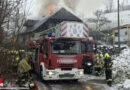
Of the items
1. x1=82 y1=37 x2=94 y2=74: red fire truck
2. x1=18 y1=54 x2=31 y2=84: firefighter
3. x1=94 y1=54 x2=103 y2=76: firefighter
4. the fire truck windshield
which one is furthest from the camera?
x1=82 y1=37 x2=94 y2=74: red fire truck

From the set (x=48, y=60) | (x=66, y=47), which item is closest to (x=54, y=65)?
(x=48, y=60)

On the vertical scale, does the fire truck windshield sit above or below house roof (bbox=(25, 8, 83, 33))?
below

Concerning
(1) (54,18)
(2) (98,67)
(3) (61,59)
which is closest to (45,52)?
(3) (61,59)

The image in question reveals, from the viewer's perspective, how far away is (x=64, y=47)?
10.1m

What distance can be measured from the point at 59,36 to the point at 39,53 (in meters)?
2.17

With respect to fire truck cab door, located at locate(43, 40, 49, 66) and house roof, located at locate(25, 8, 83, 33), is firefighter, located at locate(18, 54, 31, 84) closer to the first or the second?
fire truck cab door, located at locate(43, 40, 49, 66)

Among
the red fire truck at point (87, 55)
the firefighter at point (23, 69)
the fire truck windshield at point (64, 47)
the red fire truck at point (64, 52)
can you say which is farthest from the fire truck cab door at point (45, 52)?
the red fire truck at point (87, 55)

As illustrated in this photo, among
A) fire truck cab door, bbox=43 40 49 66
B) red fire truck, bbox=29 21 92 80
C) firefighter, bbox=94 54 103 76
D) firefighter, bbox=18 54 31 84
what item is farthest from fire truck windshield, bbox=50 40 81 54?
firefighter, bbox=94 54 103 76

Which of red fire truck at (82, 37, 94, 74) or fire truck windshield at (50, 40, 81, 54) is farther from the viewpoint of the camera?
red fire truck at (82, 37, 94, 74)

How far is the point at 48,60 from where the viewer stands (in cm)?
987

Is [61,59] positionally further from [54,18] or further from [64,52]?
[54,18]

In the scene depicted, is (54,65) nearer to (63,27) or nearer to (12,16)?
(63,27)

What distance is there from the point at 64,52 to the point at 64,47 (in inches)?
9.8

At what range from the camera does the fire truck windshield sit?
1002cm
